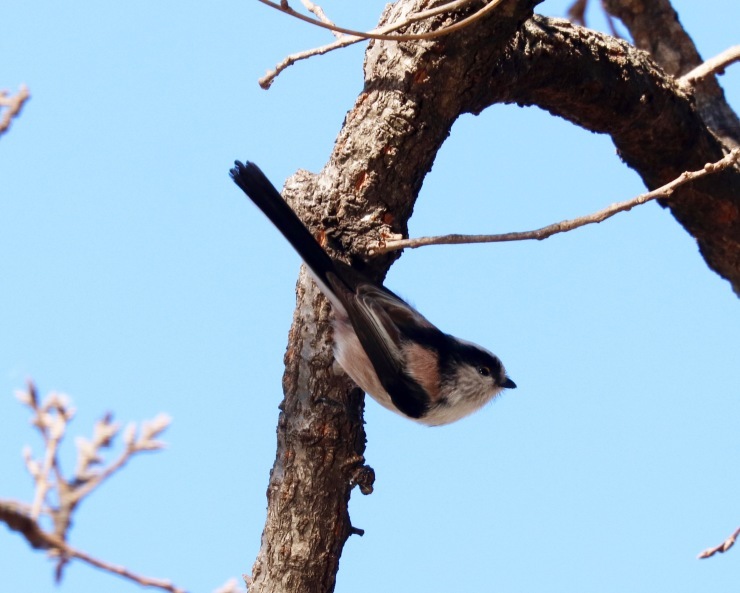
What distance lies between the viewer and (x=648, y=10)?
5.84 m

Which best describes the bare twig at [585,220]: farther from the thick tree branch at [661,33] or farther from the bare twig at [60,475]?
the thick tree branch at [661,33]

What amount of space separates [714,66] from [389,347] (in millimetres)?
2428

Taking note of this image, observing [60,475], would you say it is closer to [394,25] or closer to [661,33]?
[394,25]

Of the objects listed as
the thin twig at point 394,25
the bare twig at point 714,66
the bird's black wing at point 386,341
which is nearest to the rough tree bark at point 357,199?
the bird's black wing at point 386,341

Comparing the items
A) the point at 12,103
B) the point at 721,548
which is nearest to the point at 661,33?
the point at 721,548

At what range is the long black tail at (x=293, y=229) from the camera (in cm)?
340

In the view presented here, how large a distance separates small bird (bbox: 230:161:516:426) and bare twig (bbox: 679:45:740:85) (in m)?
1.84

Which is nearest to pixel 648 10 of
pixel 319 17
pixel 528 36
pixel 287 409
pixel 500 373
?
pixel 528 36

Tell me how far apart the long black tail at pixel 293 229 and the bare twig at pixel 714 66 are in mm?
2397

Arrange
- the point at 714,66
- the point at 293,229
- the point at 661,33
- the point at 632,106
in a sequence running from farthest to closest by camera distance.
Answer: the point at 661,33
the point at 714,66
the point at 632,106
the point at 293,229

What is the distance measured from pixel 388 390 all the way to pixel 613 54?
195 centimetres

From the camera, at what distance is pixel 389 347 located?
12.6 ft

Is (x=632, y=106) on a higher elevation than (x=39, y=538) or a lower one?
higher

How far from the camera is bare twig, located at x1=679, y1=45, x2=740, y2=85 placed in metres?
4.61
